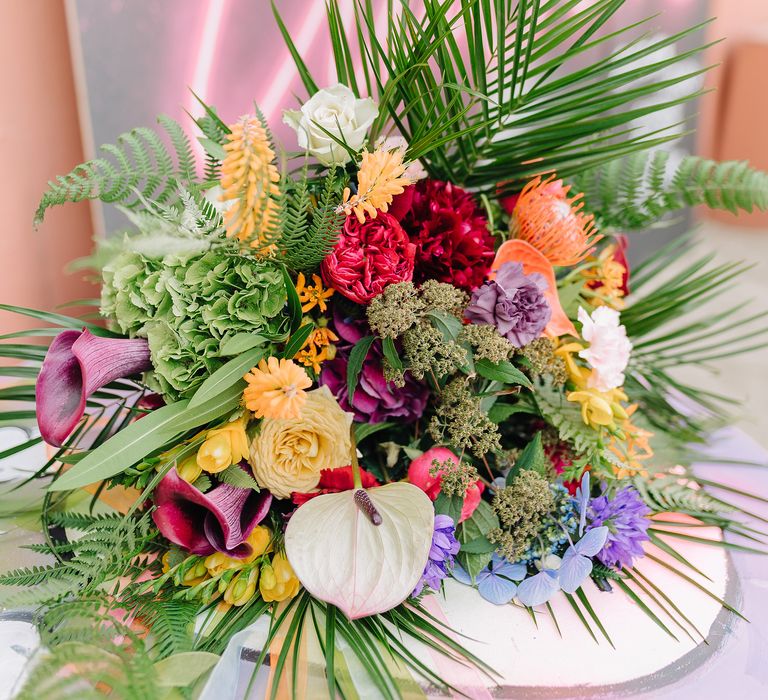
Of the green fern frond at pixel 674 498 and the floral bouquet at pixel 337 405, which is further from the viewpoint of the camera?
the green fern frond at pixel 674 498

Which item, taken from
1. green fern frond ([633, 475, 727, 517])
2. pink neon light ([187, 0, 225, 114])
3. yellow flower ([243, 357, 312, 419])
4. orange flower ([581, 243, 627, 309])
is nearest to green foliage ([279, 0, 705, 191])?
orange flower ([581, 243, 627, 309])

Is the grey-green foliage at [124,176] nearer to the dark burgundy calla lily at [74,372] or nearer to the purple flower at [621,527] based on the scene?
the dark burgundy calla lily at [74,372]

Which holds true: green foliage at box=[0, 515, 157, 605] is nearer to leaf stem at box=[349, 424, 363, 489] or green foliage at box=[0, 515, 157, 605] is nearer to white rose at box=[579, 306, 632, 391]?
leaf stem at box=[349, 424, 363, 489]

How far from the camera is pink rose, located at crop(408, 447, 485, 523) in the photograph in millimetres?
531

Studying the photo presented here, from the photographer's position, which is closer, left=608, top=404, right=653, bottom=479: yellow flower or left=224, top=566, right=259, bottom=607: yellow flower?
left=224, top=566, right=259, bottom=607: yellow flower

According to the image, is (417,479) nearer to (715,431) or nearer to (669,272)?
(715,431)

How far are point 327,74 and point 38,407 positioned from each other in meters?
0.92

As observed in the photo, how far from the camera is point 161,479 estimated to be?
1.59 feet

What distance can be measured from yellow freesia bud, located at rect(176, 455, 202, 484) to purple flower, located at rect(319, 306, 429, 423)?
5.1 inches

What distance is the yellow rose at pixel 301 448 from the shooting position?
1.64 feet

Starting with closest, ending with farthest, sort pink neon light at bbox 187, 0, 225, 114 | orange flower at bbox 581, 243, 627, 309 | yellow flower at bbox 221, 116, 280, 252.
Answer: yellow flower at bbox 221, 116, 280, 252, orange flower at bbox 581, 243, 627, 309, pink neon light at bbox 187, 0, 225, 114

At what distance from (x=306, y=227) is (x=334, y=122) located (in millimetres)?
97

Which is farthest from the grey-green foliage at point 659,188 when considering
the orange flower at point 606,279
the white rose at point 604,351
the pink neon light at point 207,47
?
the pink neon light at point 207,47

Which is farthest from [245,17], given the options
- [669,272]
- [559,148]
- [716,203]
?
[669,272]
